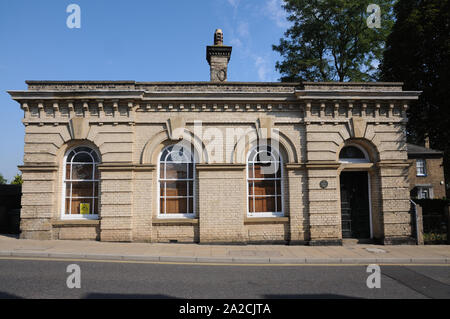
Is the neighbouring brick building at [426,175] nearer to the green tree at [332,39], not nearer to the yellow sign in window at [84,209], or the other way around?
the green tree at [332,39]

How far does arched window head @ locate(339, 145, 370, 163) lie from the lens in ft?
36.0

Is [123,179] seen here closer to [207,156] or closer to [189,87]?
[207,156]

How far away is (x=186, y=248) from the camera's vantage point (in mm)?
9164

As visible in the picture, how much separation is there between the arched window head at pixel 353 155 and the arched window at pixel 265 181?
101 inches

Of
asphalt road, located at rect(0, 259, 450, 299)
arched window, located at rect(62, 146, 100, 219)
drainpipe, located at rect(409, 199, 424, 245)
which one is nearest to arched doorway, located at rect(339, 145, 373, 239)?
drainpipe, located at rect(409, 199, 424, 245)

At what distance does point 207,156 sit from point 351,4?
17916 millimetres

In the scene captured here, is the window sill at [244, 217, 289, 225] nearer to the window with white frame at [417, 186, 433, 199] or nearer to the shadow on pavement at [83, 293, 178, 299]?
the shadow on pavement at [83, 293, 178, 299]

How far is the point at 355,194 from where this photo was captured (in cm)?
1098

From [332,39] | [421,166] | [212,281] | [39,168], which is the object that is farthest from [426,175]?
[39,168]

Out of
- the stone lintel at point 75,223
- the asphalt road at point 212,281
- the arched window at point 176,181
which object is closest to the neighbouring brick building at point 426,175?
the asphalt road at point 212,281

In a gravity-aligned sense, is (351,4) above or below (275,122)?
above
